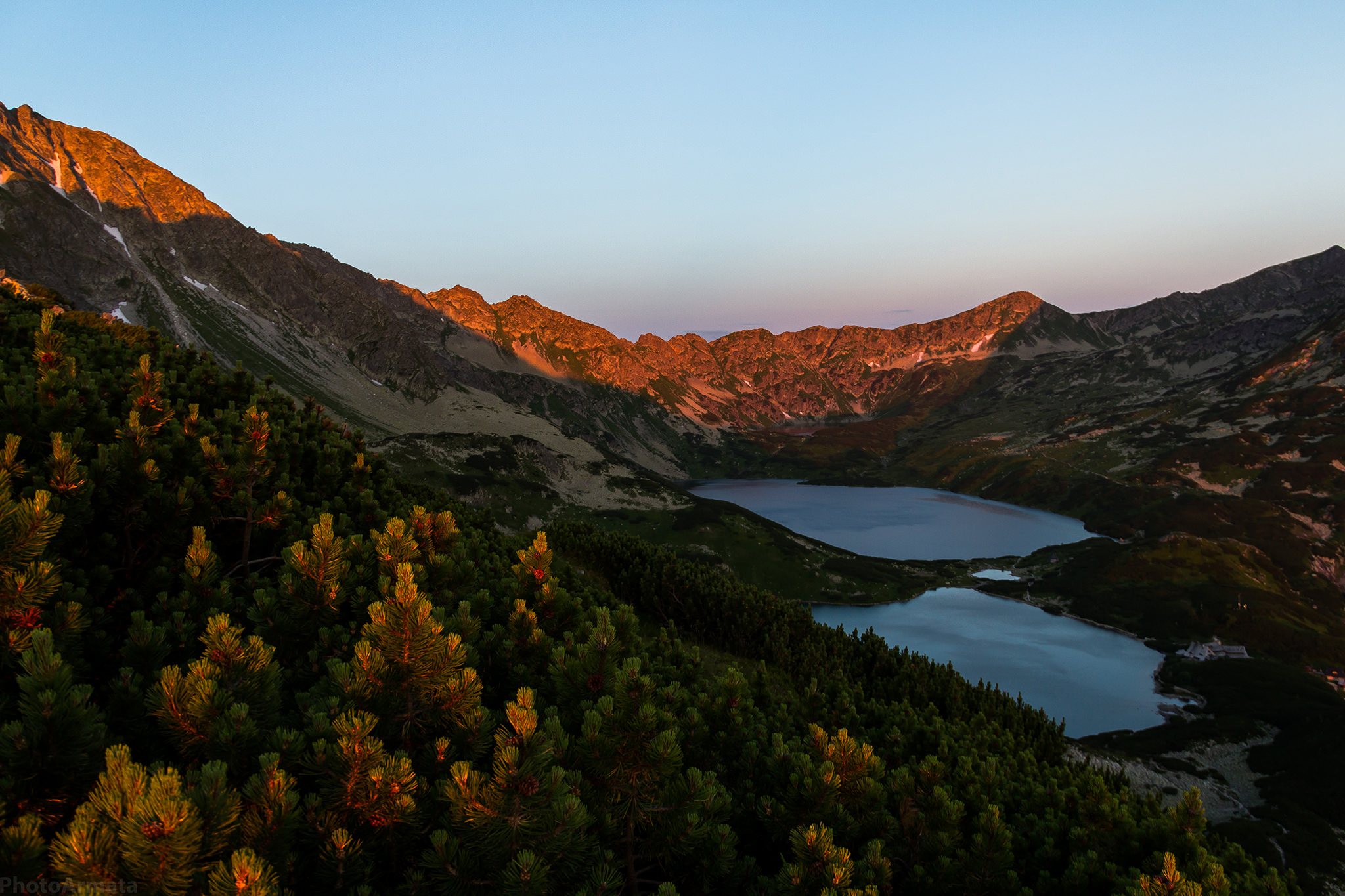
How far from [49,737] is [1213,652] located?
175 metres

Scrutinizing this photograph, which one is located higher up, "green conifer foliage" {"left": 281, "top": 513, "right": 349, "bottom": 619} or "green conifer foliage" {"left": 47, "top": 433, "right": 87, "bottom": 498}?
"green conifer foliage" {"left": 47, "top": 433, "right": 87, "bottom": 498}

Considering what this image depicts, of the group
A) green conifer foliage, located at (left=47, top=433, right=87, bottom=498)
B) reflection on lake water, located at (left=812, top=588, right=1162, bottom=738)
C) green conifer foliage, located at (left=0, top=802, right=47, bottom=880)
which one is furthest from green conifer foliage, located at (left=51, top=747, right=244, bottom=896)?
reflection on lake water, located at (left=812, top=588, right=1162, bottom=738)

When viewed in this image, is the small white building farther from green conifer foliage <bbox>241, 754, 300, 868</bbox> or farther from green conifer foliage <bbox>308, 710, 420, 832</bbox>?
green conifer foliage <bbox>241, 754, 300, 868</bbox>

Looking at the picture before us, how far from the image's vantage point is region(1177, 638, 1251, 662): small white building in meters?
123

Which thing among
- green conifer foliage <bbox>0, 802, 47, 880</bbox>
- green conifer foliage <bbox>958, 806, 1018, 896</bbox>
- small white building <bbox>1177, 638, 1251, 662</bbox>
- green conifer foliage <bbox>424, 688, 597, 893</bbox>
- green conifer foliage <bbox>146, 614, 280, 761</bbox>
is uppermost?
green conifer foliage <bbox>146, 614, 280, 761</bbox>

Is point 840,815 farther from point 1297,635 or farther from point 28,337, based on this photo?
point 1297,635

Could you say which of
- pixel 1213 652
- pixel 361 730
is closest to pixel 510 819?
pixel 361 730

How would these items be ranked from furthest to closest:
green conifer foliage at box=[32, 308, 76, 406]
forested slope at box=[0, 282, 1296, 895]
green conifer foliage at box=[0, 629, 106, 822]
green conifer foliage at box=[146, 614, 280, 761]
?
1. green conifer foliage at box=[32, 308, 76, 406]
2. green conifer foliage at box=[146, 614, 280, 761]
3. forested slope at box=[0, 282, 1296, 895]
4. green conifer foliage at box=[0, 629, 106, 822]

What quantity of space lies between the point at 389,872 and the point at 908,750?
17.1 metres

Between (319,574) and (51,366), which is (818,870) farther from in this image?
(51,366)

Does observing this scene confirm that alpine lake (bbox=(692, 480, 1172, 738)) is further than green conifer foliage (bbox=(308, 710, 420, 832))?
Yes

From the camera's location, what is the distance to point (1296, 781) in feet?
251

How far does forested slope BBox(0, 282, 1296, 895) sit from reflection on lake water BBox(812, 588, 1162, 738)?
10704 cm

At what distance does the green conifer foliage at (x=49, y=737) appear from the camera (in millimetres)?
5297
